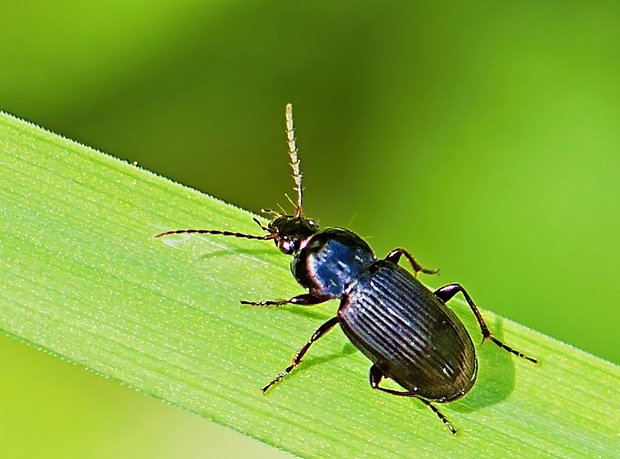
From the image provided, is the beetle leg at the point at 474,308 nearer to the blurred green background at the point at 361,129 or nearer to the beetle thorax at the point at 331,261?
the beetle thorax at the point at 331,261

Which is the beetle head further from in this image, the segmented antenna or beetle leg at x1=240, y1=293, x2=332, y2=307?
beetle leg at x1=240, y1=293, x2=332, y2=307

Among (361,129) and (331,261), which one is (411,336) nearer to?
(331,261)

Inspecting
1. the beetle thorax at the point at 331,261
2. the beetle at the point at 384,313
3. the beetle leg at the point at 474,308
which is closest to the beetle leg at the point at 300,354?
the beetle at the point at 384,313

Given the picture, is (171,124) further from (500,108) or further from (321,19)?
(500,108)

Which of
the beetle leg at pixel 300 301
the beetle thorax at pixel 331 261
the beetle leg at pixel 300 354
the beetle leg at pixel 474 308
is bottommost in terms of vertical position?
the beetle leg at pixel 300 354

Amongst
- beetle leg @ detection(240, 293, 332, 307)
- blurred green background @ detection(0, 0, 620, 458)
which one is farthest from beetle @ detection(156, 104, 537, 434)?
blurred green background @ detection(0, 0, 620, 458)
